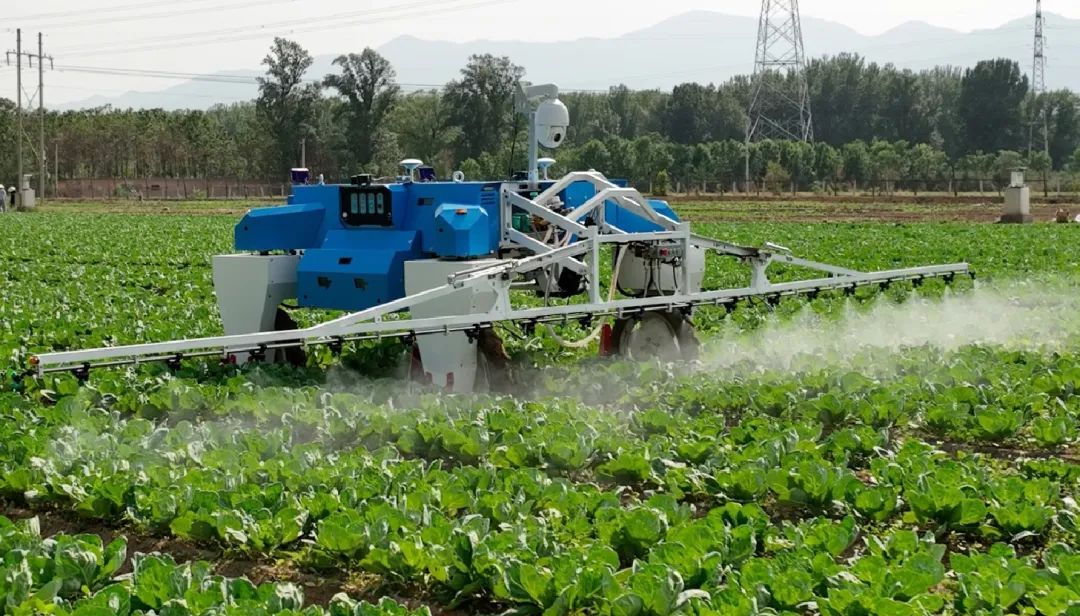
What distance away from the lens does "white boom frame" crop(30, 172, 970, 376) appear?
748 centimetres

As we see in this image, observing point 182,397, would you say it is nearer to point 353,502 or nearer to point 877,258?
point 353,502

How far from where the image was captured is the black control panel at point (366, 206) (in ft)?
30.6

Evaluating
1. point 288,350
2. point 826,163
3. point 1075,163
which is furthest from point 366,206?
point 1075,163

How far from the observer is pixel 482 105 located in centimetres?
6191

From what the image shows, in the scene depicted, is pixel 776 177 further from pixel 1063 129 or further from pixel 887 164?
pixel 1063 129

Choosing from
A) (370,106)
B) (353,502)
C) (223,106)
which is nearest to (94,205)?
(370,106)

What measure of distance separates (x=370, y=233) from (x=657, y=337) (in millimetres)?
2416

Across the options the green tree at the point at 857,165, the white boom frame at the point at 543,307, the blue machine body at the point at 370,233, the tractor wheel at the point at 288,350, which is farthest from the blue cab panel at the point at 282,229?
the green tree at the point at 857,165

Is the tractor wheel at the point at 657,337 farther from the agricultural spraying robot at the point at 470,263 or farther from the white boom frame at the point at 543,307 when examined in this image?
the white boom frame at the point at 543,307

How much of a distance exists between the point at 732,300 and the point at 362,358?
3020mm

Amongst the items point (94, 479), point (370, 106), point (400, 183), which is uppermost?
point (370, 106)

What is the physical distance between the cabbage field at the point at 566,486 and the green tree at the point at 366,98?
5377 centimetres

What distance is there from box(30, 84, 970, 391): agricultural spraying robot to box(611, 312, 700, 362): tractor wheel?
1 cm

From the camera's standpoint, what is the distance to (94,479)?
5.82m
